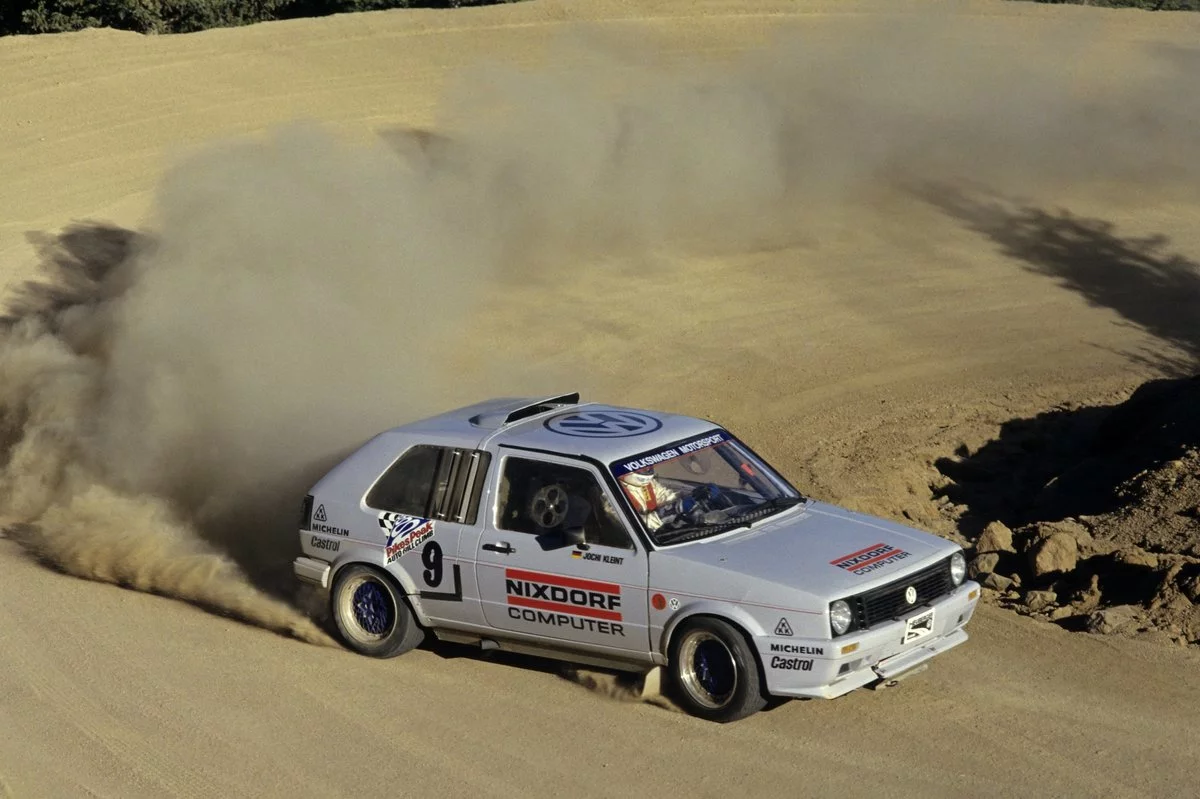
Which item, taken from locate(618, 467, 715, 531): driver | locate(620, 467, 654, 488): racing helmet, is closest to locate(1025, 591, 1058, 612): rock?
locate(618, 467, 715, 531): driver

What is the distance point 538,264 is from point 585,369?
3684mm

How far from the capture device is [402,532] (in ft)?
28.9

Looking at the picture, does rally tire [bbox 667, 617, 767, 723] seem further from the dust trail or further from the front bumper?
the dust trail

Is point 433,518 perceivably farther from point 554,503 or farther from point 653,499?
point 653,499

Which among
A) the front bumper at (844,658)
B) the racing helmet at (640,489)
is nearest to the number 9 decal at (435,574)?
the racing helmet at (640,489)

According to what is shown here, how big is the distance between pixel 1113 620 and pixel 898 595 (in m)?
2.21

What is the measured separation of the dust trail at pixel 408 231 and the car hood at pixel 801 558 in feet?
9.71

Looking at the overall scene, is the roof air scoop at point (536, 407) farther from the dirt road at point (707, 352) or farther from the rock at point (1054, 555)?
the rock at point (1054, 555)

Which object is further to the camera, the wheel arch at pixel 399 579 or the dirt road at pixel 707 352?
the wheel arch at pixel 399 579

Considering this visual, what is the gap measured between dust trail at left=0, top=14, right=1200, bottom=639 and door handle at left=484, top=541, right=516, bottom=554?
5.72ft

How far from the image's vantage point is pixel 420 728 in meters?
7.85

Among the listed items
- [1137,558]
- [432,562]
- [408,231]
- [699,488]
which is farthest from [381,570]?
[408,231]

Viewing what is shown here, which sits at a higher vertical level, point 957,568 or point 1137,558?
point 957,568

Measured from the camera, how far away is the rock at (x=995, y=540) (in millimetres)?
10648
